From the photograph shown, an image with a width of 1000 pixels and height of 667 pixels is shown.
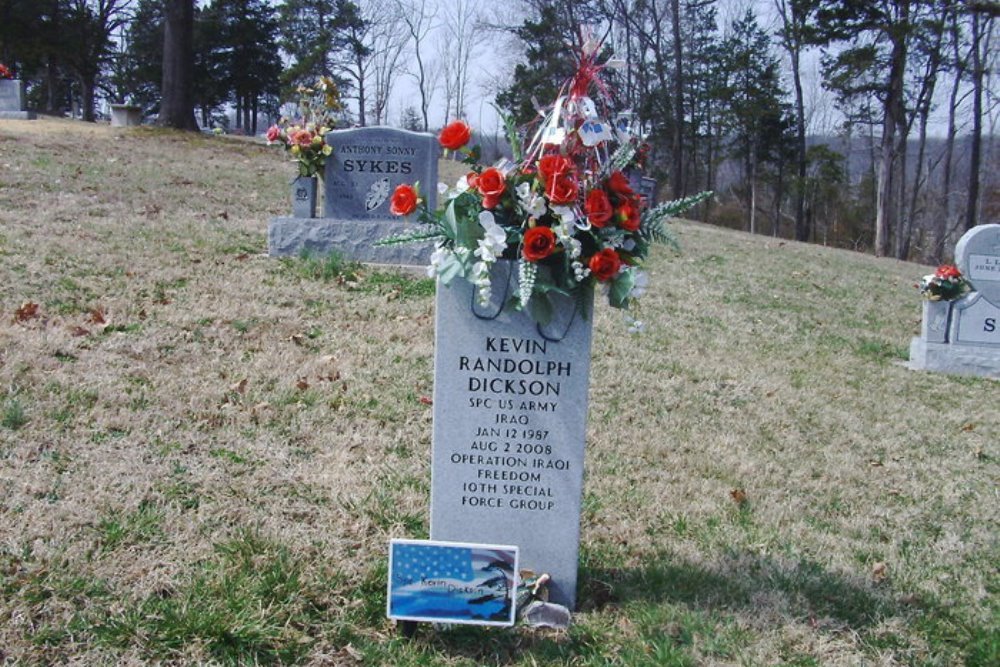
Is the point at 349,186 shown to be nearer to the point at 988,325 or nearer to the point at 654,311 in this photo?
the point at 654,311

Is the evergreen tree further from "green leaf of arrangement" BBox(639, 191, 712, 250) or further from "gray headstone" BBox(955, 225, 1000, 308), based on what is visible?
"green leaf of arrangement" BBox(639, 191, 712, 250)

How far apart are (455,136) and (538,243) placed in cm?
58

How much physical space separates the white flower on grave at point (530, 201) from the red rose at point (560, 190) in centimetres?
4

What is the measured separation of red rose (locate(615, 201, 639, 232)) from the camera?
121 inches

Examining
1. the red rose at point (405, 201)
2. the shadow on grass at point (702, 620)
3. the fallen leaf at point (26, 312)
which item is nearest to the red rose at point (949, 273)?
the shadow on grass at point (702, 620)

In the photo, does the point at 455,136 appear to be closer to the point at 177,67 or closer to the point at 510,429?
the point at 510,429

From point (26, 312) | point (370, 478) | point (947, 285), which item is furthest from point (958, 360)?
point (26, 312)

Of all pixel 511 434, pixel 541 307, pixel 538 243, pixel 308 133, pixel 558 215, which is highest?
pixel 308 133

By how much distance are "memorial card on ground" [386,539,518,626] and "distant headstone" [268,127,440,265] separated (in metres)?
6.45

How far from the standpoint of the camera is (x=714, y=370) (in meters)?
6.87

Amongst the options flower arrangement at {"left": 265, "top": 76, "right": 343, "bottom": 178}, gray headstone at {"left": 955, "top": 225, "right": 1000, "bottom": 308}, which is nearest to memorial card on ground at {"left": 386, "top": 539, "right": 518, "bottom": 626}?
flower arrangement at {"left": 265, "top": 76, "right": 343, "bottom": 178}

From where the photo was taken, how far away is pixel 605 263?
2975 mm

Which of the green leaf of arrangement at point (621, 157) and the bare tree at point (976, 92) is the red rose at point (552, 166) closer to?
the green leaf of arrangement at point (621, 157)

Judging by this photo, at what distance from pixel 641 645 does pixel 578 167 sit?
1720mm
